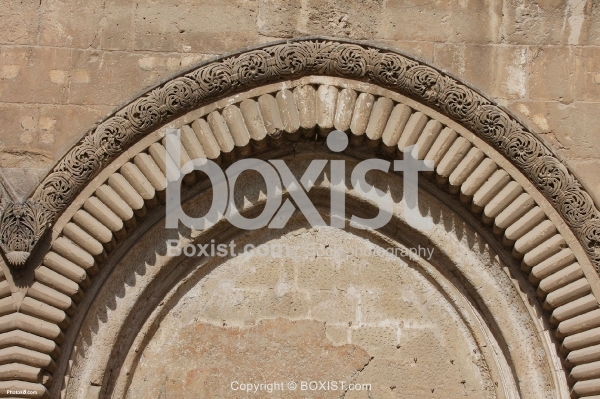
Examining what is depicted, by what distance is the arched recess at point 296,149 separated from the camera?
678 cm

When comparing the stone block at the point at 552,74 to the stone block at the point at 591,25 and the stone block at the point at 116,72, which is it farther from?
the stone block at the point at 116,72

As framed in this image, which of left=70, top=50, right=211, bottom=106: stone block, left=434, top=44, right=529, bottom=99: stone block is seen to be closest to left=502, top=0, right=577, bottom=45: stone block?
left=434, top=44, right=529, bottom=99: stone block

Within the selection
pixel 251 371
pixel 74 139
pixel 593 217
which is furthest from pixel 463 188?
pixel 74 139

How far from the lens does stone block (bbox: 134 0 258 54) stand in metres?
7.38

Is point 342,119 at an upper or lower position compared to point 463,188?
upper

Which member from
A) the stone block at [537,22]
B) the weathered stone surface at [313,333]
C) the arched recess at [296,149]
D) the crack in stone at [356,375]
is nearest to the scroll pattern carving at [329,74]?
the arched recess at [296,149]

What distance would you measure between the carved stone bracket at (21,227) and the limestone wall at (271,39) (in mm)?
548

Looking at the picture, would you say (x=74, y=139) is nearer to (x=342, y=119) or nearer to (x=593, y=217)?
(x=342, y=119)

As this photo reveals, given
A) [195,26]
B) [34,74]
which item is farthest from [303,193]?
[34,74]

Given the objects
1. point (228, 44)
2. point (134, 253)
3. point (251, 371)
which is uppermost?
point (228, 44)

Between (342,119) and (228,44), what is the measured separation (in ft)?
3.12

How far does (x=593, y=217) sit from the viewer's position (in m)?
6.98

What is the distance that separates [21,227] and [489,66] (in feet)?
10.9

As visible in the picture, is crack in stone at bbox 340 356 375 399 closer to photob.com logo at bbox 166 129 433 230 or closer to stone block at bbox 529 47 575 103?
photob.com logo at bbox 166 129 433 230
